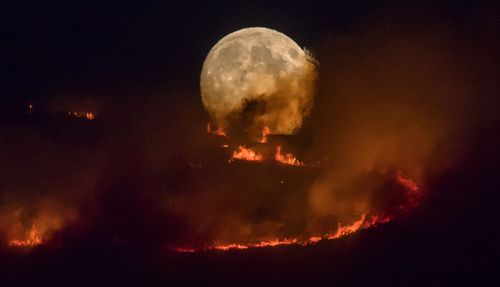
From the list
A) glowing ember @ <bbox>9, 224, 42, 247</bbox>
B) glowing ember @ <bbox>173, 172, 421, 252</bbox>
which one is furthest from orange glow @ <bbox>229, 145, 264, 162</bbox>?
glowing ember @ <bbox>9, 224, 42, 247</bbox>

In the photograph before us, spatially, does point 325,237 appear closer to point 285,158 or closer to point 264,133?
point 285,158

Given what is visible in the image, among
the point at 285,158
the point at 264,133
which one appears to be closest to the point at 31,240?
the point at 264,133

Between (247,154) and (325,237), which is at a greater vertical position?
(247,154)

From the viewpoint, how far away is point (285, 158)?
14.1m

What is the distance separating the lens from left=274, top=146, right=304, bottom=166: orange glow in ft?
46.1

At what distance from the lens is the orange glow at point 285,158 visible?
1404 cm

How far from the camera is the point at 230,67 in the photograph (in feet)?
43.1

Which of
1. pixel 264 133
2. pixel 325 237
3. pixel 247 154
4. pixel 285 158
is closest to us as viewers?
pixel 325 237

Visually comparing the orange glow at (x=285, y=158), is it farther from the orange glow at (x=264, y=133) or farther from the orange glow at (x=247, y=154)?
the orange glow at (x=264, y=133)

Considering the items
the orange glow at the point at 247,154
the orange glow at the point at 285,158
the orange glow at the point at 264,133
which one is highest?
the orange glow at the point at 264,133

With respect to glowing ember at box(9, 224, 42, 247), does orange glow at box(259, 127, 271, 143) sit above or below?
above

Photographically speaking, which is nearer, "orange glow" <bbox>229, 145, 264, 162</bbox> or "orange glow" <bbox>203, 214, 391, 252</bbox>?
"orange glow" <bbox>203, 214, 391, 252</bbox>

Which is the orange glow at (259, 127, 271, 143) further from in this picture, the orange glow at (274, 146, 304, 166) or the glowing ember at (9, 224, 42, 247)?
the glowing ember at (9, 224, 42, 247)

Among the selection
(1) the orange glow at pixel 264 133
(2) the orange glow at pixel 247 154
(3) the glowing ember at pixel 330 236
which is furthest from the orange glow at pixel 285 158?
(3) the glowing ember at pixel 330 236
